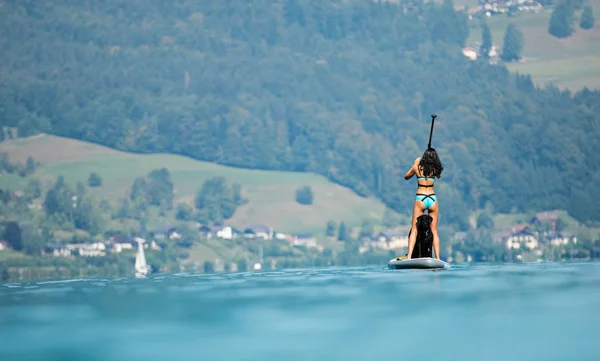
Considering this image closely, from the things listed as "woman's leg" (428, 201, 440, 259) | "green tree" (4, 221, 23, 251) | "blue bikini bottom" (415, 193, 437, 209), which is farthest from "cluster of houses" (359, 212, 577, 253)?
"blue bikini bottom" (415, 193, 437, 209)

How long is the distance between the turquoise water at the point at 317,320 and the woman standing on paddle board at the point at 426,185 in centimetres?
281

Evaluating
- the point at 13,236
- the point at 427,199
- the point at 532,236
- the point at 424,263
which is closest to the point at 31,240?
the point at 13,236

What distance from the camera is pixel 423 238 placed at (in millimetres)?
28109

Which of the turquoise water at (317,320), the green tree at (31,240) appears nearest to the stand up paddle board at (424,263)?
the turquoise water at (317,320)

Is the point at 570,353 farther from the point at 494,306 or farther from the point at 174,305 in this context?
the point at 174,305

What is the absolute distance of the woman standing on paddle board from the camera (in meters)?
27.5

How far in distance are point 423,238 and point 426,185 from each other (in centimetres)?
99

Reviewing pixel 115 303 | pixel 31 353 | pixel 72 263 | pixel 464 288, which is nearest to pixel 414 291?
pixel 464 288

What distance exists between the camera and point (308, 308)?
19891mm

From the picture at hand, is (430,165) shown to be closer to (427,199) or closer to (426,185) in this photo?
(426,185)

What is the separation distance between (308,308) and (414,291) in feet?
8.00

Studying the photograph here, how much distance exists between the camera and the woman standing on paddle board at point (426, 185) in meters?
Result: 27.5

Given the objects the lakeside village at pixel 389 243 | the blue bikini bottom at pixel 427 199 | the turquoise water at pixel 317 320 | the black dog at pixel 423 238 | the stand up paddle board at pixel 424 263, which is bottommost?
the turquoise water at pixel 317 320

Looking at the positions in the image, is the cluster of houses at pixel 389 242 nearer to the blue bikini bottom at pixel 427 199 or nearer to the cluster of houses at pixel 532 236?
the cluster of houses at pixel 532 236
